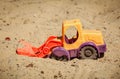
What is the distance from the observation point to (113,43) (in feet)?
24.2

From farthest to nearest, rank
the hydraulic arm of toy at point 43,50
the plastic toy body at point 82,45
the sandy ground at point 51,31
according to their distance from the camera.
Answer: the hydraulic arm of toy at point 43,50
the plastic toy body at point 82,45
the sandy ground at point 51,31

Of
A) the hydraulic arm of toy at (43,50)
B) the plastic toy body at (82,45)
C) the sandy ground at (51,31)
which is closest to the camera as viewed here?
the sandy ground at (51,31)

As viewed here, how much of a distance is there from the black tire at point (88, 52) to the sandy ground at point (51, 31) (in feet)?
0.44

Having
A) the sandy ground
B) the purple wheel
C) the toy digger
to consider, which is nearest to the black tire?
the toy digger

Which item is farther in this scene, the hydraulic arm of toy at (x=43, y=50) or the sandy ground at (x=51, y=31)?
the hydraulic arm of toy at (x=43, y=50)

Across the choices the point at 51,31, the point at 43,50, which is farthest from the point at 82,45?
the point at 51,31

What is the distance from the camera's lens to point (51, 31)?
8180 millimetres

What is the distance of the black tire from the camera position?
6484 mm

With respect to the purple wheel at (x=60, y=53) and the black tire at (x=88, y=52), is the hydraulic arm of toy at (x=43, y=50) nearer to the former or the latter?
the purple wheel at (x=60, y=53)

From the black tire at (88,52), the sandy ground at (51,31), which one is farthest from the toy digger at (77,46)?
the sandy ground at (51,31)

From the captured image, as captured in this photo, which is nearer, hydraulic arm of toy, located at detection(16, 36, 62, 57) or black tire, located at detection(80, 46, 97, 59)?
black tire, located at detection(80, 46, 97, 59)

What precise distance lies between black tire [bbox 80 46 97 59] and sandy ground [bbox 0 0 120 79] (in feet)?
0.44

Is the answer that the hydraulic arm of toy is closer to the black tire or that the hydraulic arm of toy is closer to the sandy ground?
the sandy ground

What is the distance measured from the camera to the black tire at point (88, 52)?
648 cm
